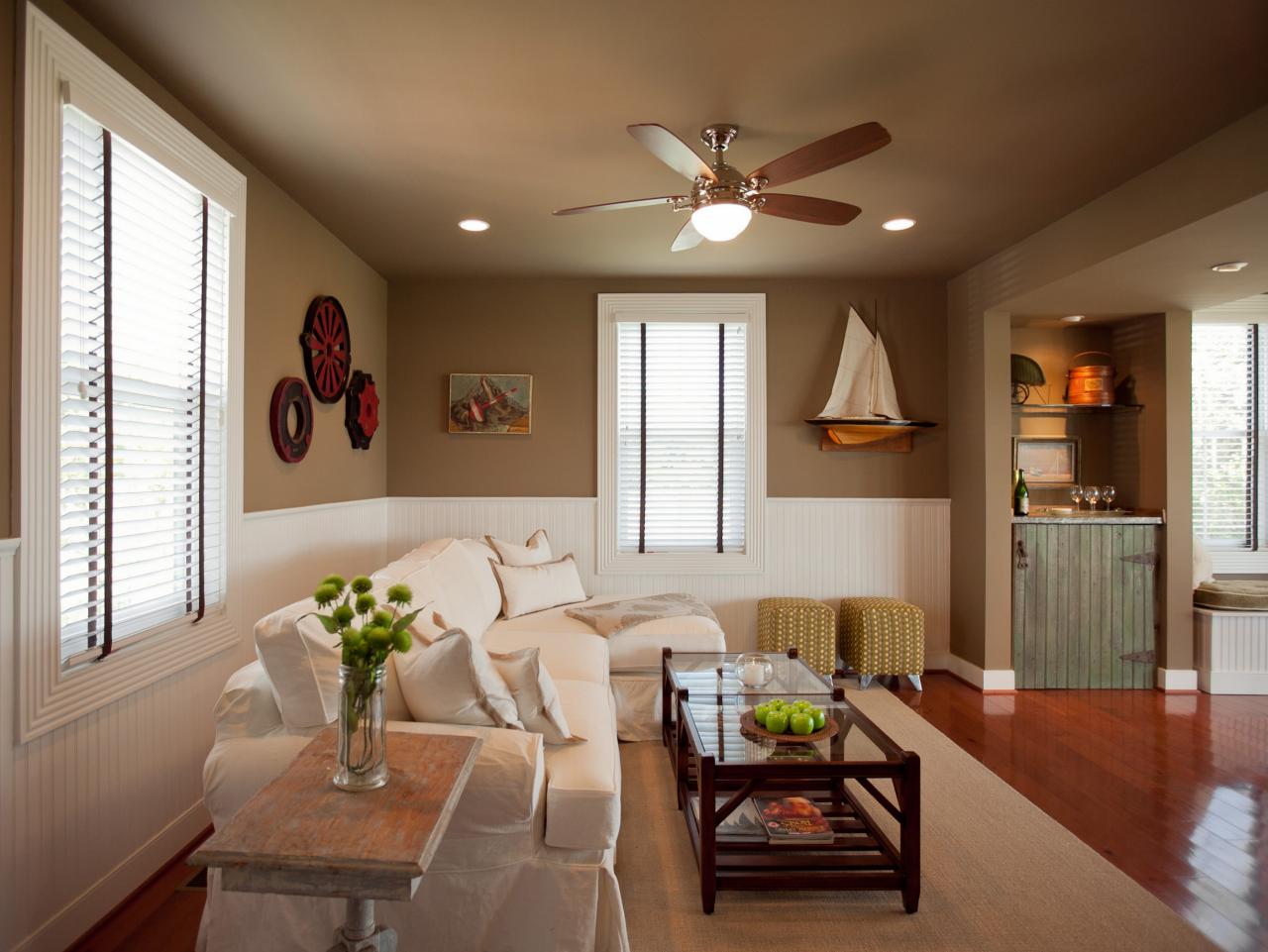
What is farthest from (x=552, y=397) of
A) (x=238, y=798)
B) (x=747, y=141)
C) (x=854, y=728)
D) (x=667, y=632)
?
(x=238, y=798)

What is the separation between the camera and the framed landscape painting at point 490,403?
523cm

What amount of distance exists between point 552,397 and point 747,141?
256 cm

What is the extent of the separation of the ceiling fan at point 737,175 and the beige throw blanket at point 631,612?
2007 millimetres

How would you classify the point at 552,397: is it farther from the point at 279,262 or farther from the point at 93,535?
the point at 93,535

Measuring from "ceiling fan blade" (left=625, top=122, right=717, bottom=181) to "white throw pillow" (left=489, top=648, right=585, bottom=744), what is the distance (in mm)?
1574

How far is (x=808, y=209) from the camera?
2.99m

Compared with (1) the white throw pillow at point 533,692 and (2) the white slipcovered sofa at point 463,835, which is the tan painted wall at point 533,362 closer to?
(1) the white throw pillow at point 533,692

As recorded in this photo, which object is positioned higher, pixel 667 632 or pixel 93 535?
pixel 93 535

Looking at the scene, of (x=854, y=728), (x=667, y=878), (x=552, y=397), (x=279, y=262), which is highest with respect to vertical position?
(x=279, y=262)

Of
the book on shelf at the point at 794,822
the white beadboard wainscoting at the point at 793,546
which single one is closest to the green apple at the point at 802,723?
the book on shelf at the point at 794,822

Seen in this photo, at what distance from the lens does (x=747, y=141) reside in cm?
304

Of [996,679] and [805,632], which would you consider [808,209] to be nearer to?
[805,632]

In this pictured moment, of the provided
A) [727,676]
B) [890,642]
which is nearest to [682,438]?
[890,642]

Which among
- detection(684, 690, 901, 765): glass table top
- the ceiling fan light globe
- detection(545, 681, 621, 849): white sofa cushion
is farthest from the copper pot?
detection(545, 681, 621, 849): white sofa cushion
